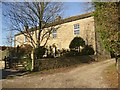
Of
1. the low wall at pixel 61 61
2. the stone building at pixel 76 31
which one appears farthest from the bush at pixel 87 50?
the low wall at pixel 61 61

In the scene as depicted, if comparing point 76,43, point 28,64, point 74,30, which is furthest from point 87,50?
point 28,64

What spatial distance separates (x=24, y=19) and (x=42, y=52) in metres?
4.34

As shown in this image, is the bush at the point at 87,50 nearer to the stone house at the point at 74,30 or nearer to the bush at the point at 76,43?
the stone house at the point at 74,30

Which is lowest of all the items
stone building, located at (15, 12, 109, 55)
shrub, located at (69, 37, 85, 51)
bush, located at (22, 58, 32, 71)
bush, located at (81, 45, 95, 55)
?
bush, located at (22, 58, 32, 71)

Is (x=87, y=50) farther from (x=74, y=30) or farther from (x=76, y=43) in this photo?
(x=74, y=30)

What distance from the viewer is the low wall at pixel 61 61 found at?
813 inches

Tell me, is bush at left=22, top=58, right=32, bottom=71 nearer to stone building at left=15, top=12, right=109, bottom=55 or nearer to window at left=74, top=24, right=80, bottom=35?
stone building at left=15, top=12, right=109, bottom=55

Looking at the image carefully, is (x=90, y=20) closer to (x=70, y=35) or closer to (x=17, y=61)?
(x=70, y=35)

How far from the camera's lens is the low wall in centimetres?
2064

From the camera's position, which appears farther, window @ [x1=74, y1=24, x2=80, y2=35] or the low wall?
window @ [x1=74, y1=24, x2=80, y2=35]

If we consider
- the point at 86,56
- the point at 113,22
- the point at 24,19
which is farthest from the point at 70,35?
the point at 113,22

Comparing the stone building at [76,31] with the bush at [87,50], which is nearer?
the bush at [87,50]

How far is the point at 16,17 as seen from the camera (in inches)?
949

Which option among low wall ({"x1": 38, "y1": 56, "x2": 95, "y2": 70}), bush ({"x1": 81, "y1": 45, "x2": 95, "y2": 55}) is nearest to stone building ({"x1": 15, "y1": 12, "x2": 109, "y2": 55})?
bush ({"x1": 81, "y1": 45, "x2": 95, "y2": 55})
